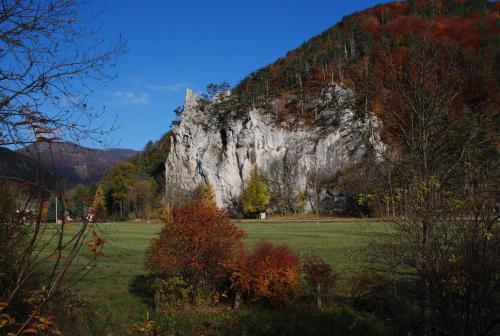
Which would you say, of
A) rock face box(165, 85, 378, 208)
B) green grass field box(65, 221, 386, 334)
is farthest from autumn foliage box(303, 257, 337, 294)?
rock face box(165, 85, 378, 208)

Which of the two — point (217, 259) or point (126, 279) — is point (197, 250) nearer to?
point (217, 259)

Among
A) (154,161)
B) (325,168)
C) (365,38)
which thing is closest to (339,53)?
(365,38)

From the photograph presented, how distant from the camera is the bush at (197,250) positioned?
1591 centimetres

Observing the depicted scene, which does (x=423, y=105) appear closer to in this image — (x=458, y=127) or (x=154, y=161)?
(x=458, y=127)

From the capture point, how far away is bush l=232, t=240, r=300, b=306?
15.6 meters

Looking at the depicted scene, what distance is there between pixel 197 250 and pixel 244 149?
76.5 metres

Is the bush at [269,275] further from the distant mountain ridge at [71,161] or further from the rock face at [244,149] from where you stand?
the rock face at [244,149]

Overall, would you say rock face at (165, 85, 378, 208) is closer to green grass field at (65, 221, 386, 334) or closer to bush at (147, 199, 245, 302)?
green grass field at (65, 221, 386, 334)

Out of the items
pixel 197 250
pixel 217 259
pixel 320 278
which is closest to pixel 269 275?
pixel 320 278

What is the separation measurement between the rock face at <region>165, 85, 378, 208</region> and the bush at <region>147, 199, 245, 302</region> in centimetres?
7057

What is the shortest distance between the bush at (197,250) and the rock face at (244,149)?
70.6 metres

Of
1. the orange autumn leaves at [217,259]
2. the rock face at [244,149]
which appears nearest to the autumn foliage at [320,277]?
the orange autumn leaves at [217,259]

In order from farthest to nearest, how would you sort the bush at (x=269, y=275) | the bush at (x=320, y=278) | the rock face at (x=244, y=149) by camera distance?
1. the rock face at (x=244, y=149)
2. the bush at (x=320, y=278)
3. the bush at (x=269, y=275)

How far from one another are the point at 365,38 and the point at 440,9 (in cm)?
3735
